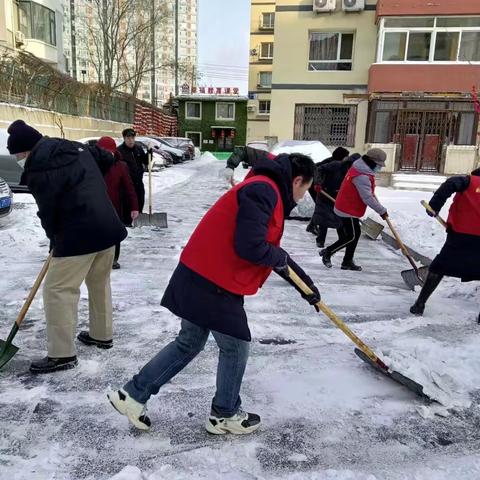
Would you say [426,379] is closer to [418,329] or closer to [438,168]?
[418,329]

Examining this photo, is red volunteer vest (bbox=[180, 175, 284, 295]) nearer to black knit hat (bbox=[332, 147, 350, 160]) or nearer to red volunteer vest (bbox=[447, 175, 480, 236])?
red volunteer vest (bbox=[447, 175, 480, 236])

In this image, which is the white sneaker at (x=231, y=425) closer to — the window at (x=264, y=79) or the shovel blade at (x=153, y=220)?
the shovel blade at (x=153, y=220)

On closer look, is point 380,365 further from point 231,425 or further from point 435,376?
point 231,425

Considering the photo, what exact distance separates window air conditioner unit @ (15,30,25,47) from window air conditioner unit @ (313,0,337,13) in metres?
14.3

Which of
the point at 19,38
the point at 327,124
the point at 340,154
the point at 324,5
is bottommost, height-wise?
the point at 340,154

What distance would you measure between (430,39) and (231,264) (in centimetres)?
1812

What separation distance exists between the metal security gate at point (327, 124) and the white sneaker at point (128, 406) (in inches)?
676

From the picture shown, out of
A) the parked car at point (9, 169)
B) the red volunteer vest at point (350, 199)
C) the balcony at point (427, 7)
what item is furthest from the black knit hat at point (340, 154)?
the balcony at point (427, 7)

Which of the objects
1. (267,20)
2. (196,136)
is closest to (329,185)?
(267,20)

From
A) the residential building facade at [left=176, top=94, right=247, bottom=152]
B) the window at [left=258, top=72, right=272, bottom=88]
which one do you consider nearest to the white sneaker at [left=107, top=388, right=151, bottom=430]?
the window at [left=258, top=72, right=272, bottom=88]

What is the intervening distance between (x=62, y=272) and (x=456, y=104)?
17.5 metres

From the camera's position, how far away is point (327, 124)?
18.9 metres

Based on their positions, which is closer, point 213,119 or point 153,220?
point 153,220

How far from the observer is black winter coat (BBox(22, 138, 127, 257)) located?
280 cm
